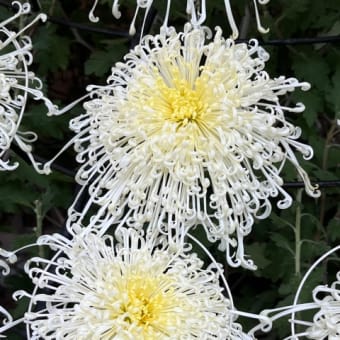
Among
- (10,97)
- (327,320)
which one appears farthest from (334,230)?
(10,97)

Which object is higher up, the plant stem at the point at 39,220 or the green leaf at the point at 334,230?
the green leaf at the point at 334,230

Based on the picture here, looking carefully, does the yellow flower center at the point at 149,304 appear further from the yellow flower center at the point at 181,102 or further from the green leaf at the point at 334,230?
the green leaf at the point at 334,230

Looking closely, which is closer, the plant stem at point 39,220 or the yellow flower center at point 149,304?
the yellow flower center at point 149,304

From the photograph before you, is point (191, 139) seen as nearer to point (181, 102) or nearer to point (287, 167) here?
point (181, 102)

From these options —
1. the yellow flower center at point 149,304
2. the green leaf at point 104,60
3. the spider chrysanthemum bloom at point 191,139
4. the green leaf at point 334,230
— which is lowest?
the yellow flower center at point 149,304

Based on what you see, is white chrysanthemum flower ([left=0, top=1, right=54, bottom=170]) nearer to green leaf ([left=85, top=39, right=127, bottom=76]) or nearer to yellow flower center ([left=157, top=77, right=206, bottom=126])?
yellow flower center ([left=157, top=77, right=206, bottom=126])

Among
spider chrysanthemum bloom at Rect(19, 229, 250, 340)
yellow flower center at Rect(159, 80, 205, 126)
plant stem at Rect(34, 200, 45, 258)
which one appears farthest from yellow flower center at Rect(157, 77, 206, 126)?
plant stem at Rect(34, 200, 45, 258)

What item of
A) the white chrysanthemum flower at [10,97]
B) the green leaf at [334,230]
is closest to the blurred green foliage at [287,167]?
the green leaf at [334,230]

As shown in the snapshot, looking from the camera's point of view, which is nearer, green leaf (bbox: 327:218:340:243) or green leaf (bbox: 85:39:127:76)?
green leaf (bbox: 327:218:340:243)
